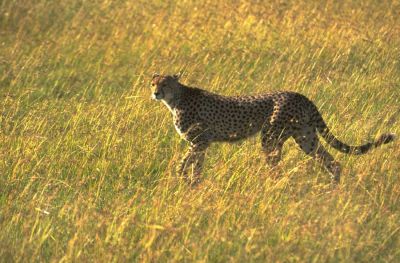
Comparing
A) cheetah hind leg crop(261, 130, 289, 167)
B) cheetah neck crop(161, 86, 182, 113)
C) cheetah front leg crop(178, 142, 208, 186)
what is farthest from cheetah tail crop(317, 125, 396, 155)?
cheetah neck crop(161, 86, 182, 113)

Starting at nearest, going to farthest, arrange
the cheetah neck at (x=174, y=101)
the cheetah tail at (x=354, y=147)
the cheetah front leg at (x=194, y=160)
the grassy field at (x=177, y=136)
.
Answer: the grassy field at (x=177, y=136) → the cheetah tail at (x=354, y=147) → the cheetah front leg at (x=194, y=160) → the cheetah neck at (x=174, y=101)

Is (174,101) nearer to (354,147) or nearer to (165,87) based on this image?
(165,87)

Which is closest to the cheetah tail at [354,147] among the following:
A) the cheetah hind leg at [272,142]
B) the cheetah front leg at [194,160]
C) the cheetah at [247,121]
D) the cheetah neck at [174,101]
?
the cheetah at [247,121]

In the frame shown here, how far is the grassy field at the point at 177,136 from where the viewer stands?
5.07 meters

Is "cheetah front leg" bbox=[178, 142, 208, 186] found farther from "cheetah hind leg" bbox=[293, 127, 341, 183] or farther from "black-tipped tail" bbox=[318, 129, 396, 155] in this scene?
"black-tipped tail" bbox=[318, 129, 396, 155]

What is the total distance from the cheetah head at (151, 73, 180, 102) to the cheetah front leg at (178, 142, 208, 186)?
445 mm

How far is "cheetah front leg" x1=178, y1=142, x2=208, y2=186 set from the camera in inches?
260

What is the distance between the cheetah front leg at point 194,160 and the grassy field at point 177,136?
110mm

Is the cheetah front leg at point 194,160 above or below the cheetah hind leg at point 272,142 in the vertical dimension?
below

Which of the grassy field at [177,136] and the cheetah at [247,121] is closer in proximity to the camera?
the grassy field at [177,136]

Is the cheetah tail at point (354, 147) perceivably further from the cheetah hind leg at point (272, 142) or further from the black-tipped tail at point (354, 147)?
the cheetah hind leg at point (272, 142)

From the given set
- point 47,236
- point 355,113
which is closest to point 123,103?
point 355,113

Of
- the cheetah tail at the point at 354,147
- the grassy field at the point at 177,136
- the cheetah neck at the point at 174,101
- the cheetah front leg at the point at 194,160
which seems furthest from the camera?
the cheetah neck at the point at 174,101

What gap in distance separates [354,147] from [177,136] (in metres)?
1.61
